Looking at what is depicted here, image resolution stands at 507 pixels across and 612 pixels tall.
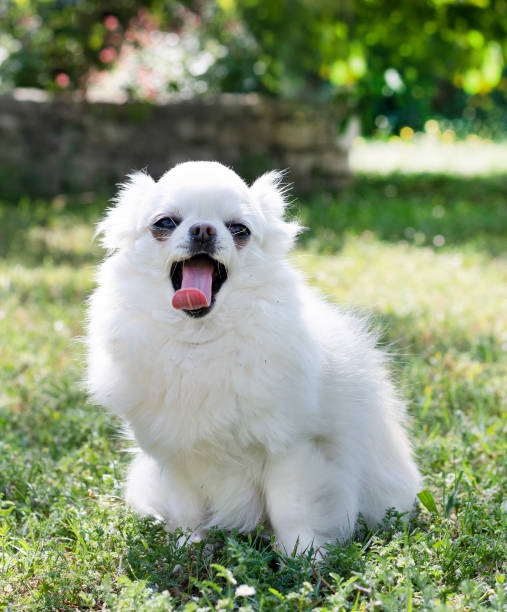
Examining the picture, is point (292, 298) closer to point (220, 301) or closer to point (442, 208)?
point (220, 301)

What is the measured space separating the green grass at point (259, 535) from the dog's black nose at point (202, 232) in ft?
2.20

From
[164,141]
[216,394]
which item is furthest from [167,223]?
[164,141]

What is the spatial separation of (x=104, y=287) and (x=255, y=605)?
1019 millimetres

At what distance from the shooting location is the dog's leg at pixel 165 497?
229 centimetres

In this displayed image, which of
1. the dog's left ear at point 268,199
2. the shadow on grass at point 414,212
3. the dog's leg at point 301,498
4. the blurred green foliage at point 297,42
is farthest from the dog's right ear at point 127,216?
the blurred green foliage at point 297,42

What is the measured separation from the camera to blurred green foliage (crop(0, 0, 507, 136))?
8055mm

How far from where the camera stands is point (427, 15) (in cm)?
816

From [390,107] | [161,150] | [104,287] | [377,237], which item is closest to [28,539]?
[104,287]

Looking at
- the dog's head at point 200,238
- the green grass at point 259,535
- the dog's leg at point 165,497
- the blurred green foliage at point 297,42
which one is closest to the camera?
the green grass at point 259,535

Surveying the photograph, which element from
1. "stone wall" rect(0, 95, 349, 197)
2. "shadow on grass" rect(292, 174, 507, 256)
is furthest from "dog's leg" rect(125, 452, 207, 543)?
"stone wall" rect(0, 95, 349, 197)

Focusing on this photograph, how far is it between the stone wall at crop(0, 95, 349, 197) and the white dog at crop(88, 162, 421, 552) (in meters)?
6.87

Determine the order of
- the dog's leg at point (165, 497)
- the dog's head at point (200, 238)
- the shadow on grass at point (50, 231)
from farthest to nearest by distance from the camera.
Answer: the shadow on grass at point (50, 231) < the dog's leg at point (165, 497) < the dog's head at point (200, 238)

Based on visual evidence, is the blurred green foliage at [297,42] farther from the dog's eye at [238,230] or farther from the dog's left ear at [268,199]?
the dog's eye at [238,230]

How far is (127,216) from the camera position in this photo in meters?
2.29
